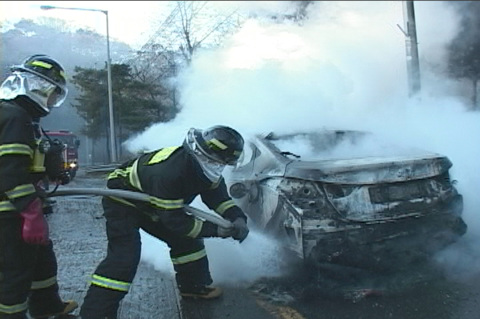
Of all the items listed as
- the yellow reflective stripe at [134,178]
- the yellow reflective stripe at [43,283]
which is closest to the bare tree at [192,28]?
the yellow reflective stripe at [134,178]

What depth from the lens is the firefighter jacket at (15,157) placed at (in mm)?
3029

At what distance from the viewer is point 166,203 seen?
11.3 ft

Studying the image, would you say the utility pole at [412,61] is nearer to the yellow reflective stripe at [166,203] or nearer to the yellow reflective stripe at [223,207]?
the yellow reflective stripe at [223,207]

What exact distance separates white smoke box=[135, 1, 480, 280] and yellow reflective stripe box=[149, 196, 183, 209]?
1344 mm

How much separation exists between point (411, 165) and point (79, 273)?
304 centimetres

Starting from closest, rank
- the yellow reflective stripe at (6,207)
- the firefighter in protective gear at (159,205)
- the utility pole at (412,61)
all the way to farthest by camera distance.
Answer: the yellow reflective stripe at (6,207), the firefighter in protective gear at (159,205), the utility pole at (412,61)

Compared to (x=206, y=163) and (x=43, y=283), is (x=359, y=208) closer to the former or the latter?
(x=206, y=163)

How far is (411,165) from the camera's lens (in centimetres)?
422

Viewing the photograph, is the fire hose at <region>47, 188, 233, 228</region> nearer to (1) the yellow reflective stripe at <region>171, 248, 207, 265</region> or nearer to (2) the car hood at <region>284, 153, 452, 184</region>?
(1) the yellow reflective stripe at <region>171, 248, 207, 265</region>

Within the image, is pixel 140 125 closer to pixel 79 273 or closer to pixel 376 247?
pixel 79 273

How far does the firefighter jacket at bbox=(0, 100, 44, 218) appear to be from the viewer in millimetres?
3029

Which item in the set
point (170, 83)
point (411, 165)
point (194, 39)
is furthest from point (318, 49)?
point (411, 165)

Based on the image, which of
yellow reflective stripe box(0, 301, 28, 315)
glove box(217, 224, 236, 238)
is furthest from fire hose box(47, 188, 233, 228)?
yellow reflective stripe box(0, 301, 28, 315)

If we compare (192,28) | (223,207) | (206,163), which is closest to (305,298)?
(223,207)
